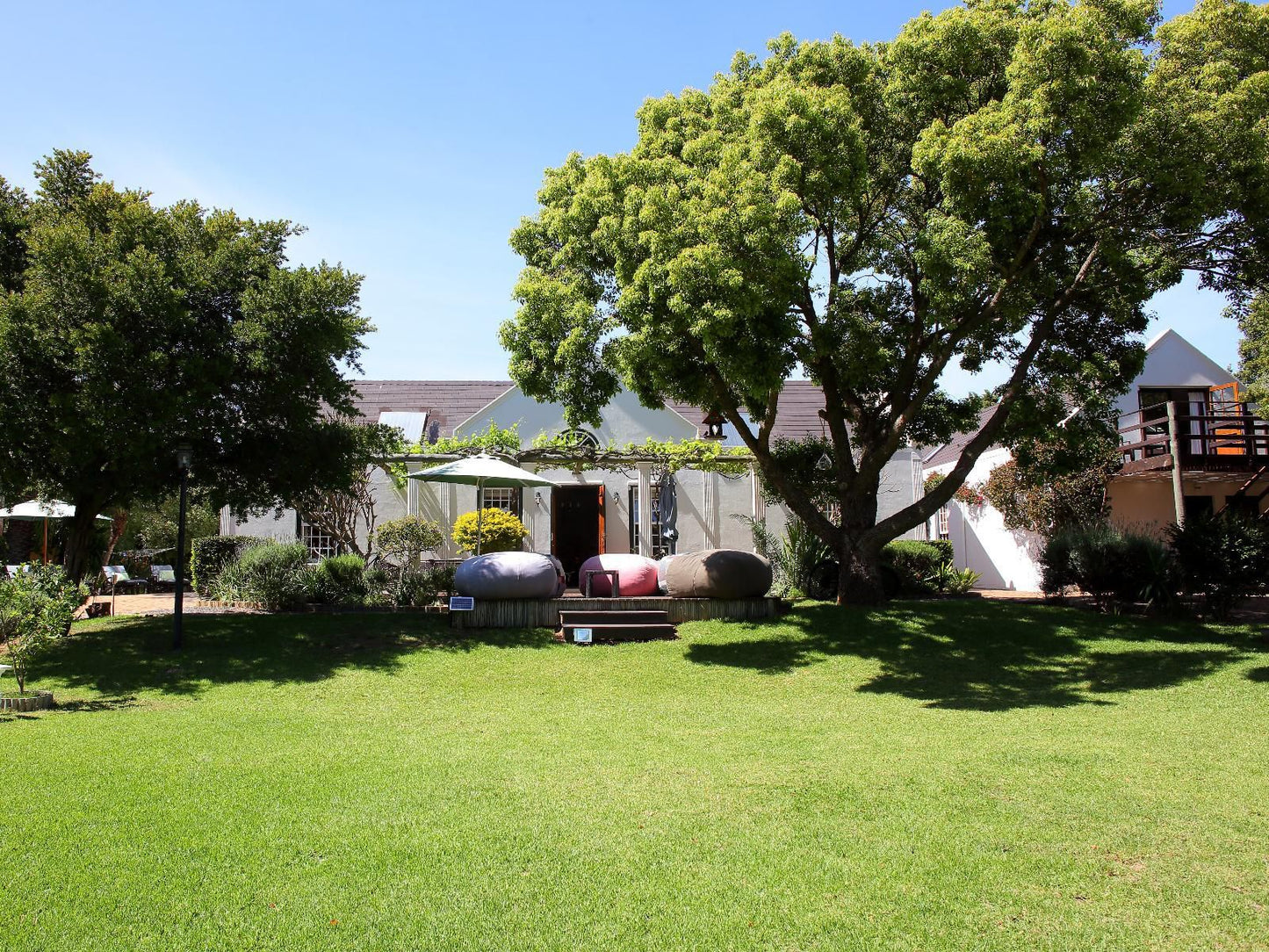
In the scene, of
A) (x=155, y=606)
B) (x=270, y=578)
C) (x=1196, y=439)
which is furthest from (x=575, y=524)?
(x=1196, y=439)

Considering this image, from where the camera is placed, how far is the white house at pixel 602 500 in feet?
60.1

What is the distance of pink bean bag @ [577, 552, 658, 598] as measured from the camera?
46.0 ft

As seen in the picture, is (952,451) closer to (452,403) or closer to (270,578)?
(452,403)

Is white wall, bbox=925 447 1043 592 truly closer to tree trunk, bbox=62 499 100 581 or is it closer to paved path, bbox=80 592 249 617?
paved path, bbox=80 592 249 617

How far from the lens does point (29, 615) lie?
9539 mm

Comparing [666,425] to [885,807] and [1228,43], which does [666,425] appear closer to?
[1228,43]

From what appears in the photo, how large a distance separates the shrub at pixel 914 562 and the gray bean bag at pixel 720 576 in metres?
3.96

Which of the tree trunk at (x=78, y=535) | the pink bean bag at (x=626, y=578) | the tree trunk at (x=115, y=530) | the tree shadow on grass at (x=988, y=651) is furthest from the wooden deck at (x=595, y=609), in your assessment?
the tree trunk at (x=115, y=530)

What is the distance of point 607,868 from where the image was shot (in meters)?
4.51

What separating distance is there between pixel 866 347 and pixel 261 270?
8.90 metres

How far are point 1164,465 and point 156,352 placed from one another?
1859 centimetres

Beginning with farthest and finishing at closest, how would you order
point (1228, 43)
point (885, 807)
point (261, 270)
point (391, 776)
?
point (261, 270)
point (1228, 43)
point (391, 776)
point (885, 807)

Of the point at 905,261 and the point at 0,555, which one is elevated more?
the point at 905,261

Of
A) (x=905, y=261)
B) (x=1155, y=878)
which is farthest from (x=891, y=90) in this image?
(x=1155, y=878)
